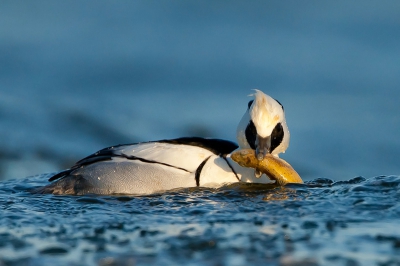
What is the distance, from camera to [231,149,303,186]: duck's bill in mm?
8125

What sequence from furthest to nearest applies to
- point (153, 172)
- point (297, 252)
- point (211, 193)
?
point (153, 172)
point (211, 193)
point (297, 252)

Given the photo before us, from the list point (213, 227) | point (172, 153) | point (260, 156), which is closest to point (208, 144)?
point (172, 153)

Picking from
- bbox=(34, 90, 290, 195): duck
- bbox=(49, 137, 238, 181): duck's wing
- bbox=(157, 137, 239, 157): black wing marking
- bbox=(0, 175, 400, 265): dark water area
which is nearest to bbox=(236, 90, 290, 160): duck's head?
bbox=(34, 90, 290, 195): duck

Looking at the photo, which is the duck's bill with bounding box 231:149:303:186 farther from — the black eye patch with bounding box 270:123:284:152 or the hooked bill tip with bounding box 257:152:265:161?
the black eye patch with bounding box 270:123:284:152

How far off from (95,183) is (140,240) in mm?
2837

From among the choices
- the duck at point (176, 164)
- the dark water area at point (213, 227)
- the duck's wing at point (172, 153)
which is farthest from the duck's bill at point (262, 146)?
the duck's wing at point (172, 153)

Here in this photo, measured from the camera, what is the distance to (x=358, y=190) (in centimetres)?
728

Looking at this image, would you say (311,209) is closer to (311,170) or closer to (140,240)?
(140,240)

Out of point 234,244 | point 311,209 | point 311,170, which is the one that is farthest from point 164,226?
point 311,170

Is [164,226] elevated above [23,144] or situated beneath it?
situated beneath

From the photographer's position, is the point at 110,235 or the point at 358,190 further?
the point at 358,190

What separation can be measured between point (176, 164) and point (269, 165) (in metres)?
1.02

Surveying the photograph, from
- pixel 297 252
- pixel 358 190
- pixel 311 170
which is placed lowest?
pixel 297 252

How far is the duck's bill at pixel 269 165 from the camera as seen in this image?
812cm
